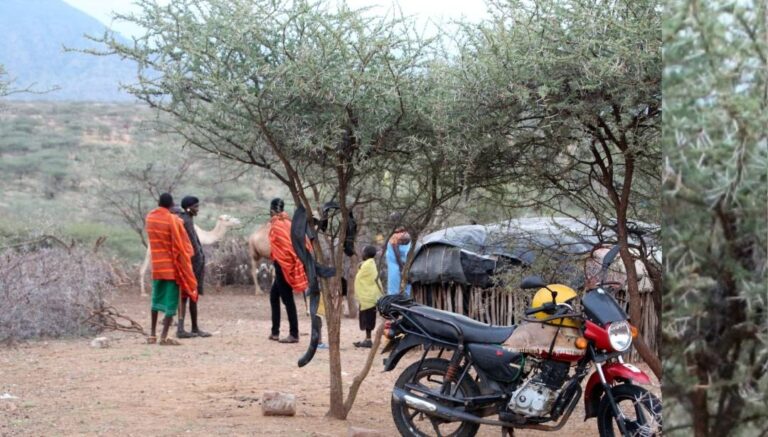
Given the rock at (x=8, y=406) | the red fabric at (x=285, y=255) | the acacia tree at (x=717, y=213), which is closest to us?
the acacia tree at (x=717, y=213)

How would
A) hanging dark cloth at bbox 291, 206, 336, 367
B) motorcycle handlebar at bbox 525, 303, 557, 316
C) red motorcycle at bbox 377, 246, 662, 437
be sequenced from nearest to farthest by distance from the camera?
red motorcycle at bbox 377, 246, 662, 437
motorcycle handlebar at bbox 525, 303, 557, 316
hanging dark cloth at bbox 291, 206, 336, 367

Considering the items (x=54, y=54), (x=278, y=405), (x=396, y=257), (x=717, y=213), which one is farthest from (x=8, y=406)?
(x=54, y=54)

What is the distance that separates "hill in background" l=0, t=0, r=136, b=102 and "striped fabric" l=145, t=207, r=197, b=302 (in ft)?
275

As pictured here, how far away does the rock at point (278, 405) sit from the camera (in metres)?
7.41

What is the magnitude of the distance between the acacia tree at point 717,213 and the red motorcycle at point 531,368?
2.93 meters

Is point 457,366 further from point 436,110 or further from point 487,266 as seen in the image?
point 487,266

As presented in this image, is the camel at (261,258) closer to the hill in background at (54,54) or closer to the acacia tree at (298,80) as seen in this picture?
the acacia tree at (298,80)

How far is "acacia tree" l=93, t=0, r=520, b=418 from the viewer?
20.6 ft

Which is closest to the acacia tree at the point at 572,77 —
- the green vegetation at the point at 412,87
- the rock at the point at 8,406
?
the green vegetation at the point at 412,87

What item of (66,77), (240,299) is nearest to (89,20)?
(66,77)

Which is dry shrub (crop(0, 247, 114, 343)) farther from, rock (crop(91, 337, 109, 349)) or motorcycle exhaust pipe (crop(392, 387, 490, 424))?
motorcycle exhaust pipe (crop(392, 387, 490, 424))

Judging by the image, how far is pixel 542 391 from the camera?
595cm

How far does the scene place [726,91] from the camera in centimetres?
262

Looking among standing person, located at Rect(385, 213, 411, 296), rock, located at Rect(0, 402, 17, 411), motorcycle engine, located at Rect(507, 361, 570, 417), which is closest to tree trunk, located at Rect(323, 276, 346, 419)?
motorcycle engine, located at Rect(507, 361, 570, 417)
